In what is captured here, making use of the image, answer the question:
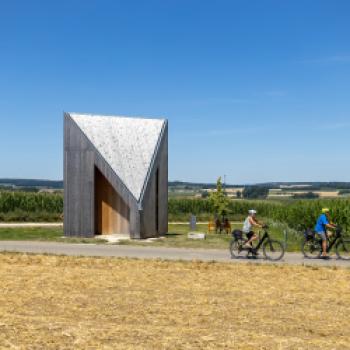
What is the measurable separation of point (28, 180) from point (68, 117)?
175 m

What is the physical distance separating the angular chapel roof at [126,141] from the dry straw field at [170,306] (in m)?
9.50

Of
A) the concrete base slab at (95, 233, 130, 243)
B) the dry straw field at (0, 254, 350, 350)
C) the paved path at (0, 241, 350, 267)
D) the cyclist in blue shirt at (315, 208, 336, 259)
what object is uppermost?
the cyclist in blue shirt at (315, 208, 336, 259)

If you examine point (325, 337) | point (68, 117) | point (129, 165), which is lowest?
point (325, 337)

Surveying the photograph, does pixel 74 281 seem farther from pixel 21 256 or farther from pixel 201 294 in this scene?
pixel 21 256

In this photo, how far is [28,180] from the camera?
195750mm

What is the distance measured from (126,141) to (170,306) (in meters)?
17.4

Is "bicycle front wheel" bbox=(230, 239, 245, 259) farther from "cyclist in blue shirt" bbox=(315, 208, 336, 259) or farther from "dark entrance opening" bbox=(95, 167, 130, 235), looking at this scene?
"dark entrance opening" bbox=(95, 167, 130, 235)

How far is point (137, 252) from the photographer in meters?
20.2

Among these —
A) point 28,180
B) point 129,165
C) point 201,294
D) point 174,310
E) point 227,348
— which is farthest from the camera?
point 28,180

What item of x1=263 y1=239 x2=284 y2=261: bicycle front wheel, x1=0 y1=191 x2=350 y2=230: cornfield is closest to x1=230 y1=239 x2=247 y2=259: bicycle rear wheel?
x1=263 y1=239 x2=284 y2=261: bicycle front wheel

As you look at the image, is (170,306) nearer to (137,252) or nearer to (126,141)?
(137,252)

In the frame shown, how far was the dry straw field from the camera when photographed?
28.4 ft

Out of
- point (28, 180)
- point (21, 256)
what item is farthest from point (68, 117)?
point (28, 180)

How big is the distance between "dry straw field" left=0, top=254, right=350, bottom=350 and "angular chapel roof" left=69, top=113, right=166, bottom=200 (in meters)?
9.50
